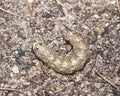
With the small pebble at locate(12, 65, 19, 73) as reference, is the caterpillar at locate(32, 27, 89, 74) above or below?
above

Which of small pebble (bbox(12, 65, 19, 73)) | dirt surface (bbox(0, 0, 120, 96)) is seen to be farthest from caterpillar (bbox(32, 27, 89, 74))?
small pebble (bbox(12, 65, 19, 73))

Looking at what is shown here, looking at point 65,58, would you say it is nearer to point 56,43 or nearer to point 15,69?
point 56,43

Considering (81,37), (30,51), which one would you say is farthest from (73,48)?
(30,51)

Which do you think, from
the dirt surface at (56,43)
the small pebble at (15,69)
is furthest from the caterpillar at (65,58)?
the small pebble at (15,69)

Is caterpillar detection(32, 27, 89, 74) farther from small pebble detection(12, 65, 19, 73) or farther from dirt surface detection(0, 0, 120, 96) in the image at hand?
small pebble detection(12, 65, 19, 73)
